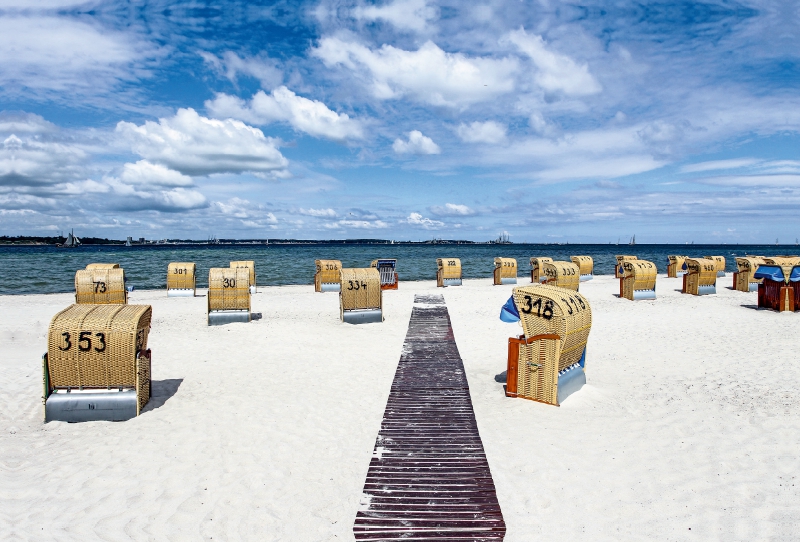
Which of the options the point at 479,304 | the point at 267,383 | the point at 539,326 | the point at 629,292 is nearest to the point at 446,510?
the point at 539,326

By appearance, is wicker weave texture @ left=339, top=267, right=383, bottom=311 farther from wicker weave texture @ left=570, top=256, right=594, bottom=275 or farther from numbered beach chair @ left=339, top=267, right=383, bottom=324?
wicker weave texture @ left=570, top=256, right=594, bottom=275

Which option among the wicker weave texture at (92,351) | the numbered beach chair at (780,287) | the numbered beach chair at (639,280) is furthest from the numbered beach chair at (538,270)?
the wicker weave texture at (92,351)

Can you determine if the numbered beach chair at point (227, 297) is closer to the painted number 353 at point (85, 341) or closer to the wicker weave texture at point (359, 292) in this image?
the wicker weave texture at point (359, 292)

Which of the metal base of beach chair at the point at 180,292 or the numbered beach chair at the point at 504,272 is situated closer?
the metal base of beach chair at the point at 180,292

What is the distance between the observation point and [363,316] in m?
18.2

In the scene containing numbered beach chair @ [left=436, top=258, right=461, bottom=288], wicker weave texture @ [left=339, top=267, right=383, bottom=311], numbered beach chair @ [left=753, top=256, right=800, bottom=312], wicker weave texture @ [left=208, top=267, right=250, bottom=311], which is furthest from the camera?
numbered beach chair @ [left=436, top=258, right=461, bottom=288]

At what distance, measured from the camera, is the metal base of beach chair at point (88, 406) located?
333 inches

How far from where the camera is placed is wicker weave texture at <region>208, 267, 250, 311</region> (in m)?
17.8

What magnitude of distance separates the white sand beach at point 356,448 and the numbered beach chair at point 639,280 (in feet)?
33.2

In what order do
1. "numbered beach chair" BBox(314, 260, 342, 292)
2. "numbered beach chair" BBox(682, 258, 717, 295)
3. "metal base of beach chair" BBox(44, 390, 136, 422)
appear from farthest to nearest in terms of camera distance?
1. "numbered beach chair" BBox(314, 260, 342, 292)
2. "numbered beach chair" BBox(682, 258, 717, 295)
3. "metal base of beach chair" BBox(44, 390, 136, 422)

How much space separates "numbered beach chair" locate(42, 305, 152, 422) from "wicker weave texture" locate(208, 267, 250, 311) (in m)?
8.89

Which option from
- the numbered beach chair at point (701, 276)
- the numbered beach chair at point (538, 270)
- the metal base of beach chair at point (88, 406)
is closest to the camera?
the metal base of beach chair at point (88, 406)

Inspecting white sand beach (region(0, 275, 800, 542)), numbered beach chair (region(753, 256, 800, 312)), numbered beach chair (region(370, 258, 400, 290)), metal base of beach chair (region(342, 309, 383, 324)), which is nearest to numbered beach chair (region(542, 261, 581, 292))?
numbered beach chair (region(753, 256, 800, 312))

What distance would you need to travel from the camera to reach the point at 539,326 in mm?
9516
